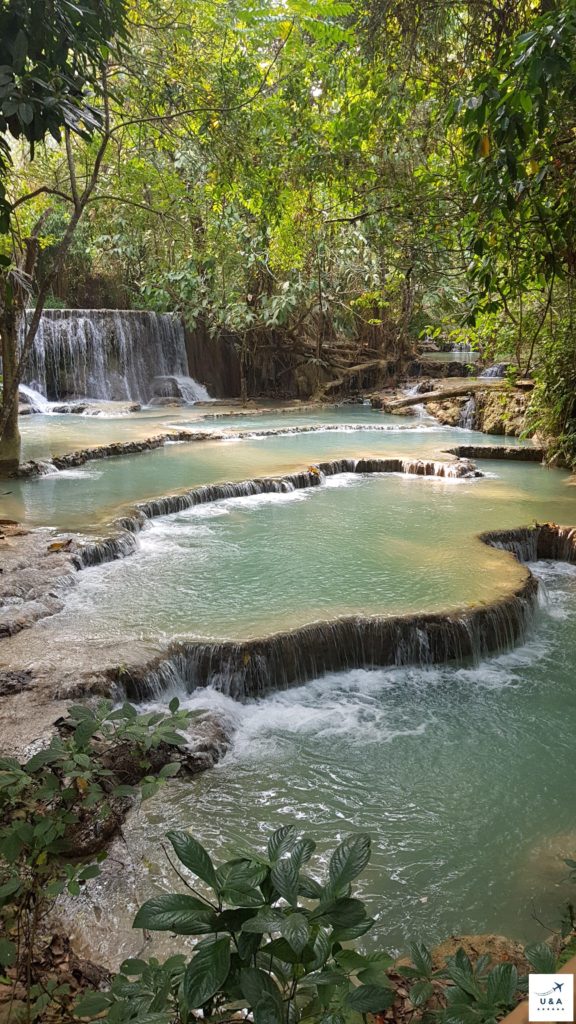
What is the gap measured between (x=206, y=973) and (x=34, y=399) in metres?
18.8

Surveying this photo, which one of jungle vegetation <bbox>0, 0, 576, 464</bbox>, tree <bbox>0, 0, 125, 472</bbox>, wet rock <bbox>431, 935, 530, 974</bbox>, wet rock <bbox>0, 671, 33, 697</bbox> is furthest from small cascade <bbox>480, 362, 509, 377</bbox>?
wet rock <bbox>431, 935, 530, 974</bbox>

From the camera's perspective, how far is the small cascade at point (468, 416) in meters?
16.1

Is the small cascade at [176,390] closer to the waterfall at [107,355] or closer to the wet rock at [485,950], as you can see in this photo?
the waterfall at [107,355]

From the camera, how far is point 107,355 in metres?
20.3

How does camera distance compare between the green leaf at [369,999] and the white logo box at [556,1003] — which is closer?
the white logo box at [556,1003]

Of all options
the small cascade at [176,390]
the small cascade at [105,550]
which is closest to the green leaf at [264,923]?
the small cascade at [105,550]

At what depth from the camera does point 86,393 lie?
19.9 meters

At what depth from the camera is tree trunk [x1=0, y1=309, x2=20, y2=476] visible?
254 inches

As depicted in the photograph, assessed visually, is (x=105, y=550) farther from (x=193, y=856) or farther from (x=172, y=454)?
(x=193, y=856)

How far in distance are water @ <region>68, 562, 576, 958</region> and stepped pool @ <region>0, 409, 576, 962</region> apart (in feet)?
0.04

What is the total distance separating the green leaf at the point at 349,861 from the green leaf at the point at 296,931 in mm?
121

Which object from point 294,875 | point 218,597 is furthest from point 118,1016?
point 218,597

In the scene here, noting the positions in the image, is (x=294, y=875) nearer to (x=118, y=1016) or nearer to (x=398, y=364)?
(x=118, y=1016)

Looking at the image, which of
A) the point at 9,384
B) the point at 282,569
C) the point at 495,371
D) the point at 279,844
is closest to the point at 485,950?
the point at 279,844
